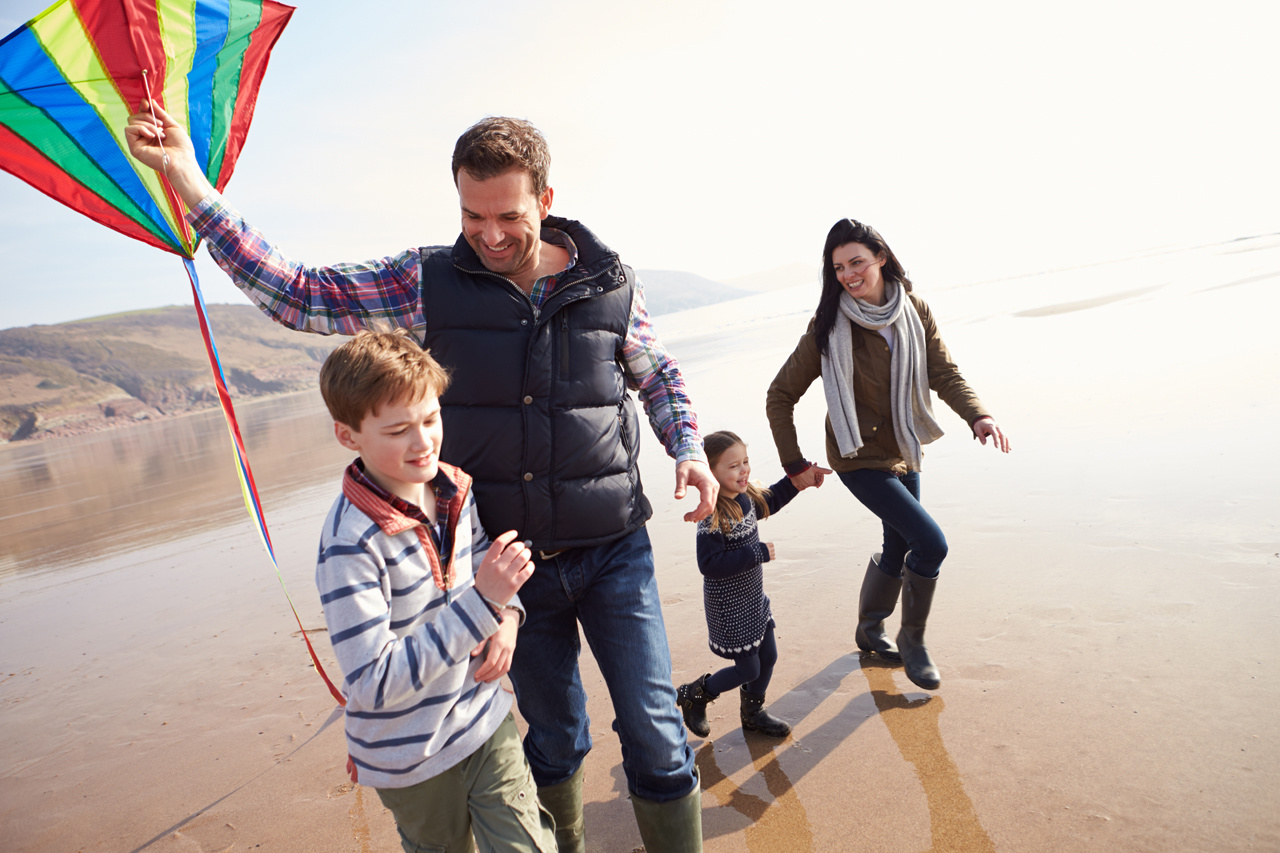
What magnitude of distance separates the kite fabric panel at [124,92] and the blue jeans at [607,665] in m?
1.72

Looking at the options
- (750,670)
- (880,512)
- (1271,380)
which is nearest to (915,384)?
(880,512)

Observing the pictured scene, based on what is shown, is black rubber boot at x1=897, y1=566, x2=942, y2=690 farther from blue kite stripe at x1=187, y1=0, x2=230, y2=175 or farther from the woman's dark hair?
blue kite stripe at x1=187, y1=0, x2=230, y2=175

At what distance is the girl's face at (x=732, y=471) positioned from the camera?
3.28 m

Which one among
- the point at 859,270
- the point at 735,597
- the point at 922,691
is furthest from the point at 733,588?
the point at 859,270

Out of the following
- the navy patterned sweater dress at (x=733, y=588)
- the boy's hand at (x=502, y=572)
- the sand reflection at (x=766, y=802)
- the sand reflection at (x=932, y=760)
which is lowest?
the sand reflection at (x=766, y=802)

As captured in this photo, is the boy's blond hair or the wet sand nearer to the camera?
the boy's blond hair

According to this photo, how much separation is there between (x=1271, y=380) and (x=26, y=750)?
1049 centimetres

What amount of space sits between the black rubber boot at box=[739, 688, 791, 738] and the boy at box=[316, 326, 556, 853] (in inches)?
59.6

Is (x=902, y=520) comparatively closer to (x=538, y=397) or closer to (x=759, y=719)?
Result: (x=759, y=719)

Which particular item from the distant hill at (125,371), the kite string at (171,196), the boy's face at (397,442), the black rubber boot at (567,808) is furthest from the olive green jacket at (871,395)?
the distant hill at (125,371)

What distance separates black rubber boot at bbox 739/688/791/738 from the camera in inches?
126

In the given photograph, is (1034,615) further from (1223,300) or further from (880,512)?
(1223,300)

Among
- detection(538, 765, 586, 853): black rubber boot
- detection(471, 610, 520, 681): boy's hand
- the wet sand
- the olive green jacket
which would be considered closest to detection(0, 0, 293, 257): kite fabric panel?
detection(471, 610, 520, 681): boy's hand

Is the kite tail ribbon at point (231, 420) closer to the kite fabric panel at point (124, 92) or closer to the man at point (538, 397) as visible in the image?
the kite fabric panel at point (124, 92)
